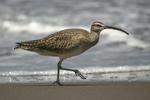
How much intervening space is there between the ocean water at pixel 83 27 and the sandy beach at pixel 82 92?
3.12 feet

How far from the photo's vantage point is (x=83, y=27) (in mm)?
13109

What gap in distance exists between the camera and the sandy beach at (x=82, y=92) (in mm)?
4846

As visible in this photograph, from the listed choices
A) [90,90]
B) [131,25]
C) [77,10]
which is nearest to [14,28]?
[77,10]

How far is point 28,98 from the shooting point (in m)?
4.88

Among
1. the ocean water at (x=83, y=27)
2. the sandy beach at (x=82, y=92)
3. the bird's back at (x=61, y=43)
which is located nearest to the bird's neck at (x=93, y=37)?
the bird's back at (x=61, y=43)

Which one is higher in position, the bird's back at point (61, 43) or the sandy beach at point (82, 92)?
the bird's back at point (61, 43)

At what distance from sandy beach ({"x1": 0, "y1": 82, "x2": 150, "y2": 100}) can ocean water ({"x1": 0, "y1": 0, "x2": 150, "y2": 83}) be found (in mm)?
951

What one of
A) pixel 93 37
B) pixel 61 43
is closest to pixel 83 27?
pixel 93 37

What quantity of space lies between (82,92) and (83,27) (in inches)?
315

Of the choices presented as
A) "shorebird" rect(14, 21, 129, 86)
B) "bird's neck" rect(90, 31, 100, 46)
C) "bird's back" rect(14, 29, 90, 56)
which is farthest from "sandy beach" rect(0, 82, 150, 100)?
"bird's neck" rect(90, 31, 100, 46)

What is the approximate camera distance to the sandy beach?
15.9 feet

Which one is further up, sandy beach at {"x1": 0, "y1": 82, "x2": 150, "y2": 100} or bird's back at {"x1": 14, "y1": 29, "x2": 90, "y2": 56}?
bird's back at {"x1": 14, "y1": 29, "x2": 90, "y2": 56}

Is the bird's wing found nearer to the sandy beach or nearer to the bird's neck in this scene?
the bird's neck

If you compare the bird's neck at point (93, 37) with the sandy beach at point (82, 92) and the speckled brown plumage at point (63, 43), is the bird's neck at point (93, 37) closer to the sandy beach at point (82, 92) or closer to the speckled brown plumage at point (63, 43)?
the speckled brown plumage at point (63, 43)
